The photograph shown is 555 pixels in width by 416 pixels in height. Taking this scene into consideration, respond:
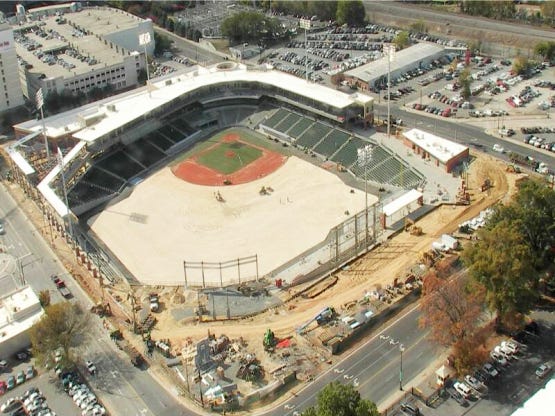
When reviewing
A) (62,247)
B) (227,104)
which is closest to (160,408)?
(62,247)

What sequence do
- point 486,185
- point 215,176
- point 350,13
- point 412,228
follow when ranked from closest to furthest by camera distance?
point 412,228 → point 486,185 → point 215,176 → point 350,13

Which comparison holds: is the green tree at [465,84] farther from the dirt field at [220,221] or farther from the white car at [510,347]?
the white car at [510,347]

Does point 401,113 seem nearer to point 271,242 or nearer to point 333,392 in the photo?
point 271,242

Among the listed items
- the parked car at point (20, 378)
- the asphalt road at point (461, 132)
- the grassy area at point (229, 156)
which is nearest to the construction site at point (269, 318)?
the parked car at point (20, 378)

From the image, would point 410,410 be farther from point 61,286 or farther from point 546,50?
point 546,50

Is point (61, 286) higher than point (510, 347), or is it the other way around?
point (510, 347)

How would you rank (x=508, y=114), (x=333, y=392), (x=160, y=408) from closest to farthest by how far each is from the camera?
(x=333, y=392)
(x=160, y=408)
(x=508, y=114)

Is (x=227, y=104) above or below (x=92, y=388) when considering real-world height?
above

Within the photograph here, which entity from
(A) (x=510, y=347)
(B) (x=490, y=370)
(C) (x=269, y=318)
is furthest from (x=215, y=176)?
(B) (x=490, y=370)
